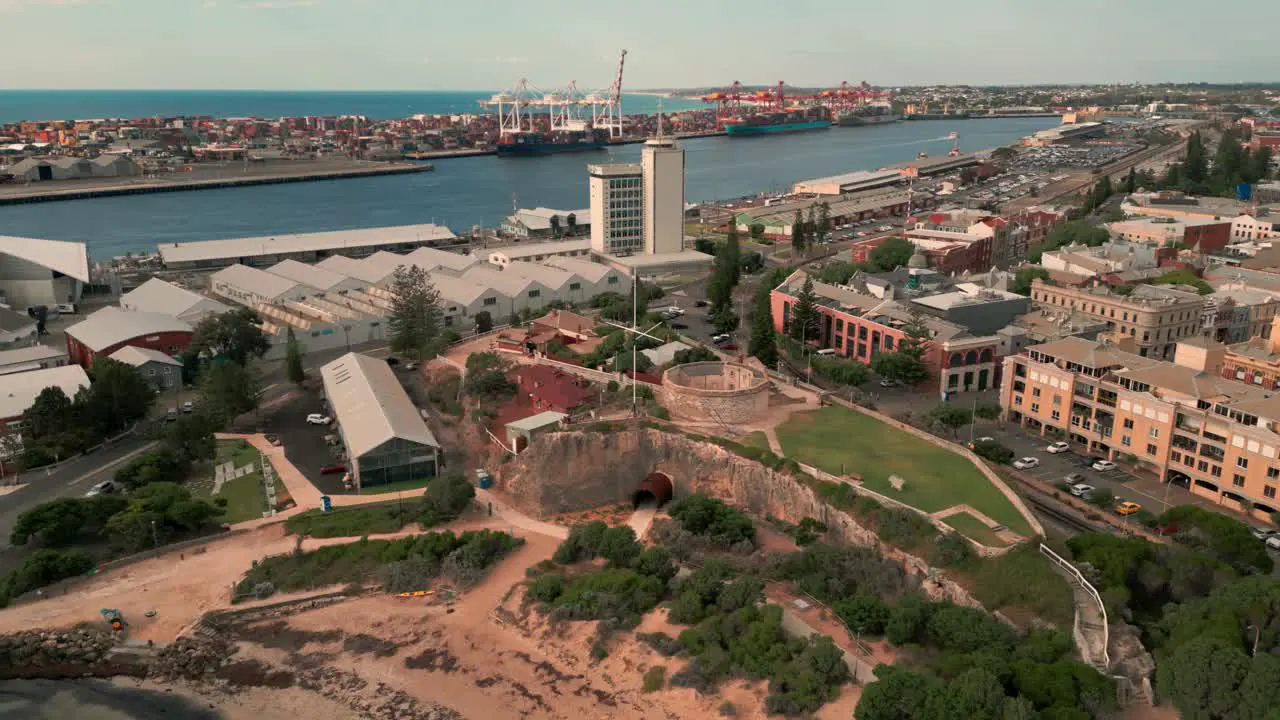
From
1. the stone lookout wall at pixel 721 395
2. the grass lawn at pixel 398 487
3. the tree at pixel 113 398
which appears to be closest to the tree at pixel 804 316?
the stone lookout wall at pixel 721 395

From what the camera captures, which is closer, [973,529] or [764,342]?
[973,529]

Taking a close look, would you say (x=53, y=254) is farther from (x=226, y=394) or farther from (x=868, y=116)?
(x=868, y=116)

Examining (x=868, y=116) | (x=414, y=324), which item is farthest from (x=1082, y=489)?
(x=868, y=116)

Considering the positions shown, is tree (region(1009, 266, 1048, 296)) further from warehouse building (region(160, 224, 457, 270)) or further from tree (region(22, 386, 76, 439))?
tree (region(22, 386, 76, 439))

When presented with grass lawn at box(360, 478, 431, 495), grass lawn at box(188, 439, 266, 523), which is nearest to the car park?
grass lawn at box(360, 478, 431, 495)

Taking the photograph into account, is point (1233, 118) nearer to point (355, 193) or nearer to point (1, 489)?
point (355, 193)

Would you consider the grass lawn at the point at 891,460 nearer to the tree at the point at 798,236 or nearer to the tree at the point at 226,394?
the tree at the point at 226,394
